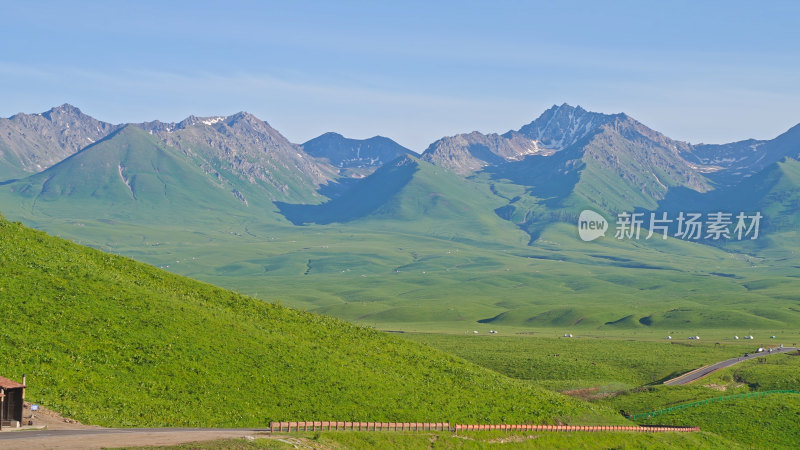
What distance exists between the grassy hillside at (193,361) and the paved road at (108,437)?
15.1 ft

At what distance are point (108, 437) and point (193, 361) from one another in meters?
22.3

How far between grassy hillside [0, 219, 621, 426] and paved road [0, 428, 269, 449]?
4604 mm

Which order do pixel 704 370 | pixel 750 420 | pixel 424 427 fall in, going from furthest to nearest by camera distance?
1. pixel 704 370
2. pixel 750 420
3. pixel 424 427

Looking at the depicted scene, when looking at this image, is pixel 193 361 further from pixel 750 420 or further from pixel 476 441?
pixel 750 420

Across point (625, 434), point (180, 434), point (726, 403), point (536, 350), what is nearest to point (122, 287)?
point (180, 434)

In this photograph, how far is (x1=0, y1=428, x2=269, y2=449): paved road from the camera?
164 feet

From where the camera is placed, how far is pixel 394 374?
88.4 meters

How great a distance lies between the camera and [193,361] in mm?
75688

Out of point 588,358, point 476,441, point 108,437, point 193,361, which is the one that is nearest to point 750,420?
point 476,441

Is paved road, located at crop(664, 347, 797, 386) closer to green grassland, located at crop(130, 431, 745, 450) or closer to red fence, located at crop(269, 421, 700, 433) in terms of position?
green grassland, located at crop(130, 431, 745, 450)

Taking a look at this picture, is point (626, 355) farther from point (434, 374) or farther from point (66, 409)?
point (66, 409)

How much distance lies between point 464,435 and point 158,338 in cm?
2904

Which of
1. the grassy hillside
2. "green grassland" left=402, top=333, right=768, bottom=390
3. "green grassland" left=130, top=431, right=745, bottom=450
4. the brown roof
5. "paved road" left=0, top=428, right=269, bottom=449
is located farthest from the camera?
"green grassland" left=402, top=333, right=768, bottom=390

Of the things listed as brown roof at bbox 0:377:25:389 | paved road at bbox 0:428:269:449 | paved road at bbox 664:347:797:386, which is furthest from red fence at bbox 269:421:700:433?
paved road at bbox 664:347:797:386
